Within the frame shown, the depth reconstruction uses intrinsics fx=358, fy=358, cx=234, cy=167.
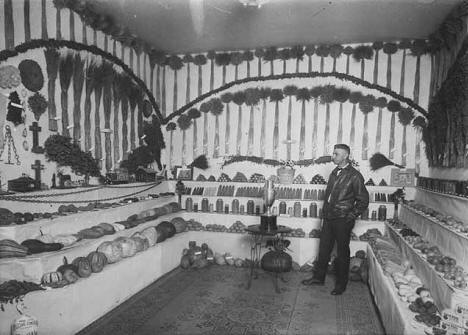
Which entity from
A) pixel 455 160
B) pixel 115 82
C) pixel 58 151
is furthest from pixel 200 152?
pixel 455 160

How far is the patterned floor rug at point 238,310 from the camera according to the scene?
4.03m

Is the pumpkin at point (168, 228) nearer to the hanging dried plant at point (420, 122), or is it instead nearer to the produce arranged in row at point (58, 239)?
the produce arranged in row at point (58, 239)

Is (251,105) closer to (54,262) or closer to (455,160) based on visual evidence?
(455,160)

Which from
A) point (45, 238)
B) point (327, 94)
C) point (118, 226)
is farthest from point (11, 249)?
point (327, 94)

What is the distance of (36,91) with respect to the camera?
473 centimetres

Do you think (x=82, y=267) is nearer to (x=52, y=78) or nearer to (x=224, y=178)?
(x=52, y=78)

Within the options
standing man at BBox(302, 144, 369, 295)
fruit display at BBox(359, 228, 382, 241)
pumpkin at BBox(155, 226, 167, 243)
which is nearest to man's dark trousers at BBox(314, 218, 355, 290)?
standing man at BBox(302, 144, 369, 295)

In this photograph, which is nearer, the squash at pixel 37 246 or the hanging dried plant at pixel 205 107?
the squash at pixel 37 246

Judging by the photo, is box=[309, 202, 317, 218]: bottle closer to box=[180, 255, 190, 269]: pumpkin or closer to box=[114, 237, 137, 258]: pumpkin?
box=[180, 255, 190, 269]: pumpkin

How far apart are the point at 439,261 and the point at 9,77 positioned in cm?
525

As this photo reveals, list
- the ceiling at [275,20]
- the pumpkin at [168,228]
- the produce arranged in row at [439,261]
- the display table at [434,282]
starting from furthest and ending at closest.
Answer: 1. the pumpkin at [168,228]
2. the ceiling at [275,20]
3. the produce arranged in row at [439,261]
4. the display table at [434,282]

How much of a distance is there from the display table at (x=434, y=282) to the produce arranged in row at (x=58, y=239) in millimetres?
3899

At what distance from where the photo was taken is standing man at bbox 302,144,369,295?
5.16m

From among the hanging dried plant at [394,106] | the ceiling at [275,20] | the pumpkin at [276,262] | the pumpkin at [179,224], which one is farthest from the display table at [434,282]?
the pumpkin at [179,224]
